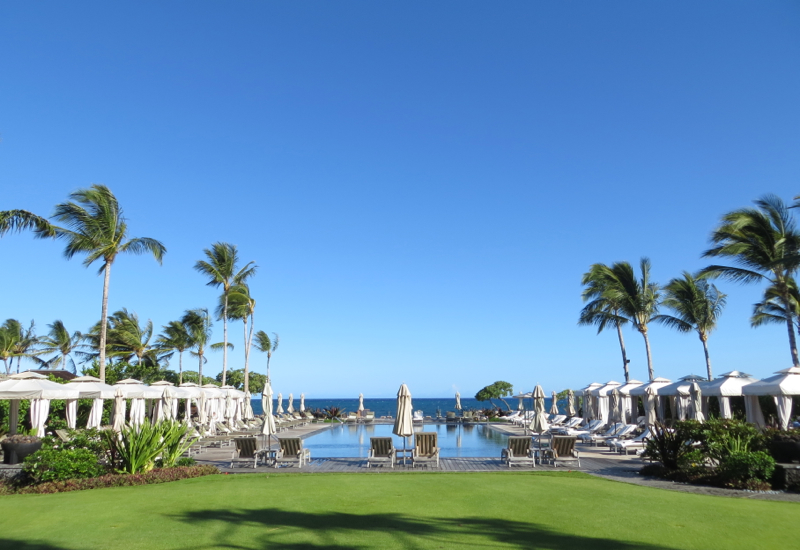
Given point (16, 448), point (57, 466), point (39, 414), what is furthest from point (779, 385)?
point (39, 414)

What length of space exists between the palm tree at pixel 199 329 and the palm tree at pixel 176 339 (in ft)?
0.98

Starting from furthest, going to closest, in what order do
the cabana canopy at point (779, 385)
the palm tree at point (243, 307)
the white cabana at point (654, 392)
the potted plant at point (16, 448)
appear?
1. the palm tree at point (243, 307)
2. the white cabana at point (654, 392)
3. the cabana canopy at point (779, 385)
4. the potted plant at point (16, 448)

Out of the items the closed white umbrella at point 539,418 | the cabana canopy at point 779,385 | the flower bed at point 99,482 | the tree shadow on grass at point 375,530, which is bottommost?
the tree shadow on grass at point 375,530

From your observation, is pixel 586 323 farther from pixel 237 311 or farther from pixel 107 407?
pixel 107 407

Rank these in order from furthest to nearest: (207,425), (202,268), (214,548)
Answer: (202,268) → (207,425) → (214,548)

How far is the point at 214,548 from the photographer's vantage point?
579 centimetres

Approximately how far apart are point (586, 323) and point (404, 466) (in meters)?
21.4

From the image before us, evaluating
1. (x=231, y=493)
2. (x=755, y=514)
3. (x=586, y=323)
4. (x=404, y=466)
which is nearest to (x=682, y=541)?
(x=755, y=514)

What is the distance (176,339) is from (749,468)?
39.7 metres

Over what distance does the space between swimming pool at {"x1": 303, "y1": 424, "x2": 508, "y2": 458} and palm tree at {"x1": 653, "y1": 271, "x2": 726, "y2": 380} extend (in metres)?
11.6

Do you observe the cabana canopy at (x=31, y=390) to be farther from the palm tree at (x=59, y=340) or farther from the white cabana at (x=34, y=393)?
the palm tree at (x=59, y=340)

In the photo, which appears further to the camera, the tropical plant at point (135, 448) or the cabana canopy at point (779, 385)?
the cabana canopy at point (779, 385)

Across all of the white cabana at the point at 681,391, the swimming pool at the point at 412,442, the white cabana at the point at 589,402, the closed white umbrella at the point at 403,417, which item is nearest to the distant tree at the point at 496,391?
the swimming pool at the point at 412,442

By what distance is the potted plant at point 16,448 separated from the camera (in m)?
11.9
